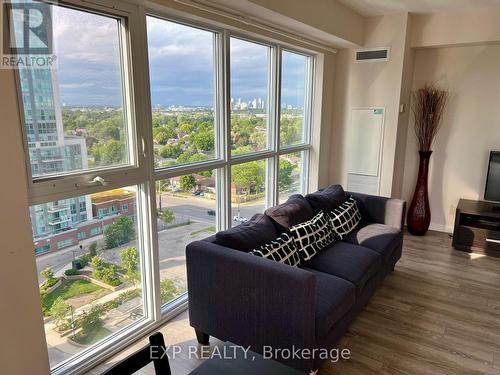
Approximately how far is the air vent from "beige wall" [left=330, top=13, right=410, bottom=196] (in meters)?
0.05

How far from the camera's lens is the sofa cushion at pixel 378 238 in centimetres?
296

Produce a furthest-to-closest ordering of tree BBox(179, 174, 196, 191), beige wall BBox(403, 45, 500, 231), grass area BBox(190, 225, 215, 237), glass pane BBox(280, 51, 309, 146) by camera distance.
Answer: beige wall BBox(403, 45, 500, 231) → glass pane BBox(280, 51, 309, 146) → grass area BBox(190, 225, 215, 237) → tree BBox(179, 174, 196, 191)

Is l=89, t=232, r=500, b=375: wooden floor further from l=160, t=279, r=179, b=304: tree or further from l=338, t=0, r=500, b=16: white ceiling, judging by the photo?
l=338, t=0, r=500, b=16: white ceiling

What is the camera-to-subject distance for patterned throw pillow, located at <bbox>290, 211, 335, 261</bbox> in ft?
8.59

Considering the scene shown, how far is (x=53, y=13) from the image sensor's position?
177 cm

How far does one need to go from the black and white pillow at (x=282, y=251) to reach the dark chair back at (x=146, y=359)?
108 cm

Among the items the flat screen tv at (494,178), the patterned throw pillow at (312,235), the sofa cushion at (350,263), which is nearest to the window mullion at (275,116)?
the patterned throw pillow at (312,235)

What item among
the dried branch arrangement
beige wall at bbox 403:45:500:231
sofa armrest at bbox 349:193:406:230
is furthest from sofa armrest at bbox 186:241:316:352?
beige wall at bbox 403:45:500:231

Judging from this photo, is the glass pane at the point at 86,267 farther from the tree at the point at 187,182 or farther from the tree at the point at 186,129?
the tree at the point at 186,129

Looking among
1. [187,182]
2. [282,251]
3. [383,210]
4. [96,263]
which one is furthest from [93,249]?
[383,210]

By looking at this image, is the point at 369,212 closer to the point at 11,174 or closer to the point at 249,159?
the point at 249,159

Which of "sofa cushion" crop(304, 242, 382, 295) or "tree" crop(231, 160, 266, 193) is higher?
"tree" crop(231, 160, 266, 193)

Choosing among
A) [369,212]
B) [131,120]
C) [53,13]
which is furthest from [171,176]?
[369,212]

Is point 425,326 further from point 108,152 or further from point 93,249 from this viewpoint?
point 108,152
